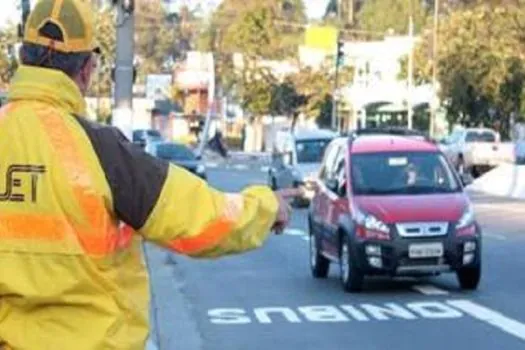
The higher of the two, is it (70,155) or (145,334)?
(70,155)

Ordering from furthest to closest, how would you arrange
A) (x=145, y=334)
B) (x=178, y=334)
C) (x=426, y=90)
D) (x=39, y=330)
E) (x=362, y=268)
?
1. (x=426, y=90)
2. (x=362, y=268)
3. (x=178, y=334)
4. (x=145, y=334)
5. (x=39, y=330)

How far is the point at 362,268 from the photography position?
1805cm

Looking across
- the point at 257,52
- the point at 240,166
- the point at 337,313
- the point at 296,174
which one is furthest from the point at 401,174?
the point at 257,52

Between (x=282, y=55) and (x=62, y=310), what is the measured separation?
325 ft

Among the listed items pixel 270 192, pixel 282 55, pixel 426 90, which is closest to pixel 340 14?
pixel 282 55

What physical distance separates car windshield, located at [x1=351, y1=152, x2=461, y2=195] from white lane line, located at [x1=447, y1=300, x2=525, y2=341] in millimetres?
2046

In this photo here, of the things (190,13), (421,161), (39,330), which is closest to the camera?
(39,330)

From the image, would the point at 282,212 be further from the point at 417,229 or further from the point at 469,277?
the point at 469,277

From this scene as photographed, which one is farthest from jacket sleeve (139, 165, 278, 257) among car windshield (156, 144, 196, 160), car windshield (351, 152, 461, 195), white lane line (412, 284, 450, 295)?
car windshield (156, 144, 196, 160)

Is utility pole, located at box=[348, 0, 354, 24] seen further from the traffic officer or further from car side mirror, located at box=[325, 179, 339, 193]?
the traffic officer

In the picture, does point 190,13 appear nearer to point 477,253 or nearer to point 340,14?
point 340,14

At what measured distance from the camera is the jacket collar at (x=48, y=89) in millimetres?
4102

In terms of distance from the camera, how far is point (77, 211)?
3.96 metres

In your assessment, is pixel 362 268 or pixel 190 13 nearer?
pixel 362 268
